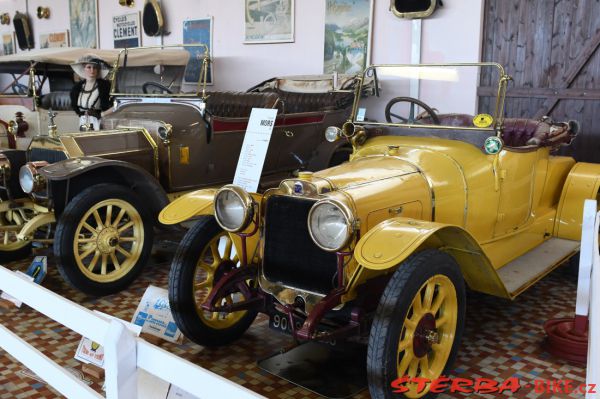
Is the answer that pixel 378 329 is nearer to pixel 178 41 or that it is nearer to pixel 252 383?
pixel 252 383

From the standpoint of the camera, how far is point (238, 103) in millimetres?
5727

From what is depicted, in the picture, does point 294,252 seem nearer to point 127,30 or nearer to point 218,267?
point 218,267

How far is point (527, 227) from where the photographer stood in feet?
12.0

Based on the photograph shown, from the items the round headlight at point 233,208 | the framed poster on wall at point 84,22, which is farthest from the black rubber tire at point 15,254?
the framed poster on wall at point 84,22

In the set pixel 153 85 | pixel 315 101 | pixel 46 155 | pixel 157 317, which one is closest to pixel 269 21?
pixel 315 101

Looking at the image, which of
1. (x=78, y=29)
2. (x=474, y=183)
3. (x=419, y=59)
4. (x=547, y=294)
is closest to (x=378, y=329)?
(x=474, y=183)

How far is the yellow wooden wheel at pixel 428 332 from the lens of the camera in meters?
2.25

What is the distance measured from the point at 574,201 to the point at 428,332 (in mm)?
2160

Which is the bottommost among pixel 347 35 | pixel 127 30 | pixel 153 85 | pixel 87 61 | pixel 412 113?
pixel 412 113

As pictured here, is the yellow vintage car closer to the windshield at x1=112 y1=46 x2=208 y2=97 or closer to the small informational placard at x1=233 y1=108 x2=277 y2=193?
the small informational placard at x1=233 y1=108 x2=277 y2=193

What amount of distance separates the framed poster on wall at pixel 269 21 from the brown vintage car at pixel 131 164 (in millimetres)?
2400

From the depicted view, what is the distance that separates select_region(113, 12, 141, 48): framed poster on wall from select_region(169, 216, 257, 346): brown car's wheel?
8.36 metres

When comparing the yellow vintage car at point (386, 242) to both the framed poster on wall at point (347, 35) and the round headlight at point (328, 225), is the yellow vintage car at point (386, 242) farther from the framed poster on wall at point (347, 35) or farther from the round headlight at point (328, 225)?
the framed poster on wall at point (347, 35)

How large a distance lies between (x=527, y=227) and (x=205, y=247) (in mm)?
2105
